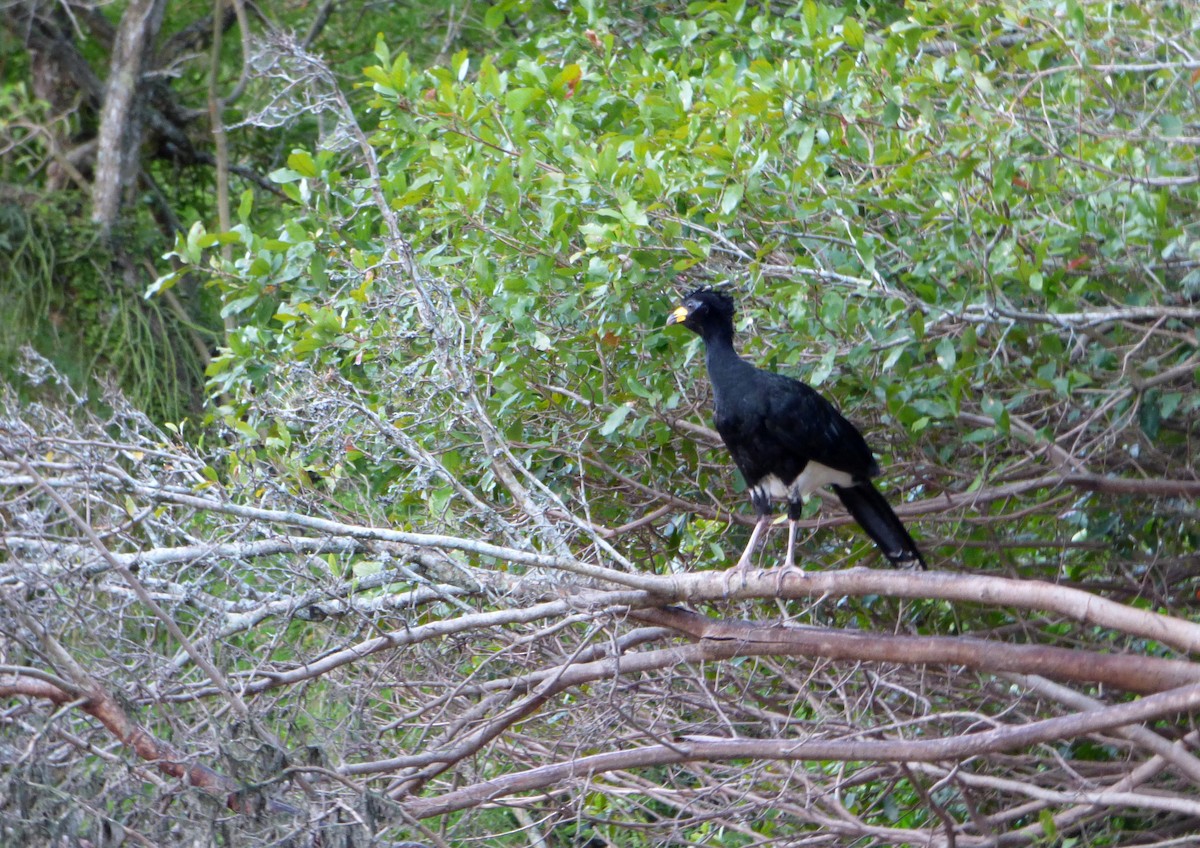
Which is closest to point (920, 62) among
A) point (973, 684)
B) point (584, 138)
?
point (584, 138)

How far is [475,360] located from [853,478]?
4.36ft

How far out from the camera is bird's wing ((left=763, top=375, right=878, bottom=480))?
14.5 ft

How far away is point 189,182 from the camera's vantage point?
31.8 ft

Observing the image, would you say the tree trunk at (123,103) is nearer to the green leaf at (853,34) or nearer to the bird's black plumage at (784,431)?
the bird's black plumage at (784,431)

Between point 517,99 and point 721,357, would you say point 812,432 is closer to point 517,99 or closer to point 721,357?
point 721,357

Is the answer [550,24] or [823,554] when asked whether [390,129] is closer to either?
[550,24]

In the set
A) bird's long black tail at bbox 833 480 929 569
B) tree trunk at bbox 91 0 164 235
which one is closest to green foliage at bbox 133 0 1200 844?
bird's long black tail at bbox 833 480 929 569

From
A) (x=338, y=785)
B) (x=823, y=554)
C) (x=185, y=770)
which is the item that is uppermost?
(x=185, y=770)

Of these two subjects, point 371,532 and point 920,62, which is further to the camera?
point 920,62

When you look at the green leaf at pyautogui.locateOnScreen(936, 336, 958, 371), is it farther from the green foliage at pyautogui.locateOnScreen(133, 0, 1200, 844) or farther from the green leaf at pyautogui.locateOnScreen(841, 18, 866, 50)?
the green leaf at pyautogui.locateOnScreen(841, 18, 866, 50)

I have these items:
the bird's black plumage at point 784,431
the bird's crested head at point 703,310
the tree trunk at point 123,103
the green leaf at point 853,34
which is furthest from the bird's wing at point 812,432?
the tree trunk at point 123,103

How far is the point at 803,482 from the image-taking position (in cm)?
466

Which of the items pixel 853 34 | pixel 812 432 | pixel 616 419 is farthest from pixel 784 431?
pixel 853 34

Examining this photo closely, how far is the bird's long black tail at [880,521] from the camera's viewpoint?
14.5 feet
